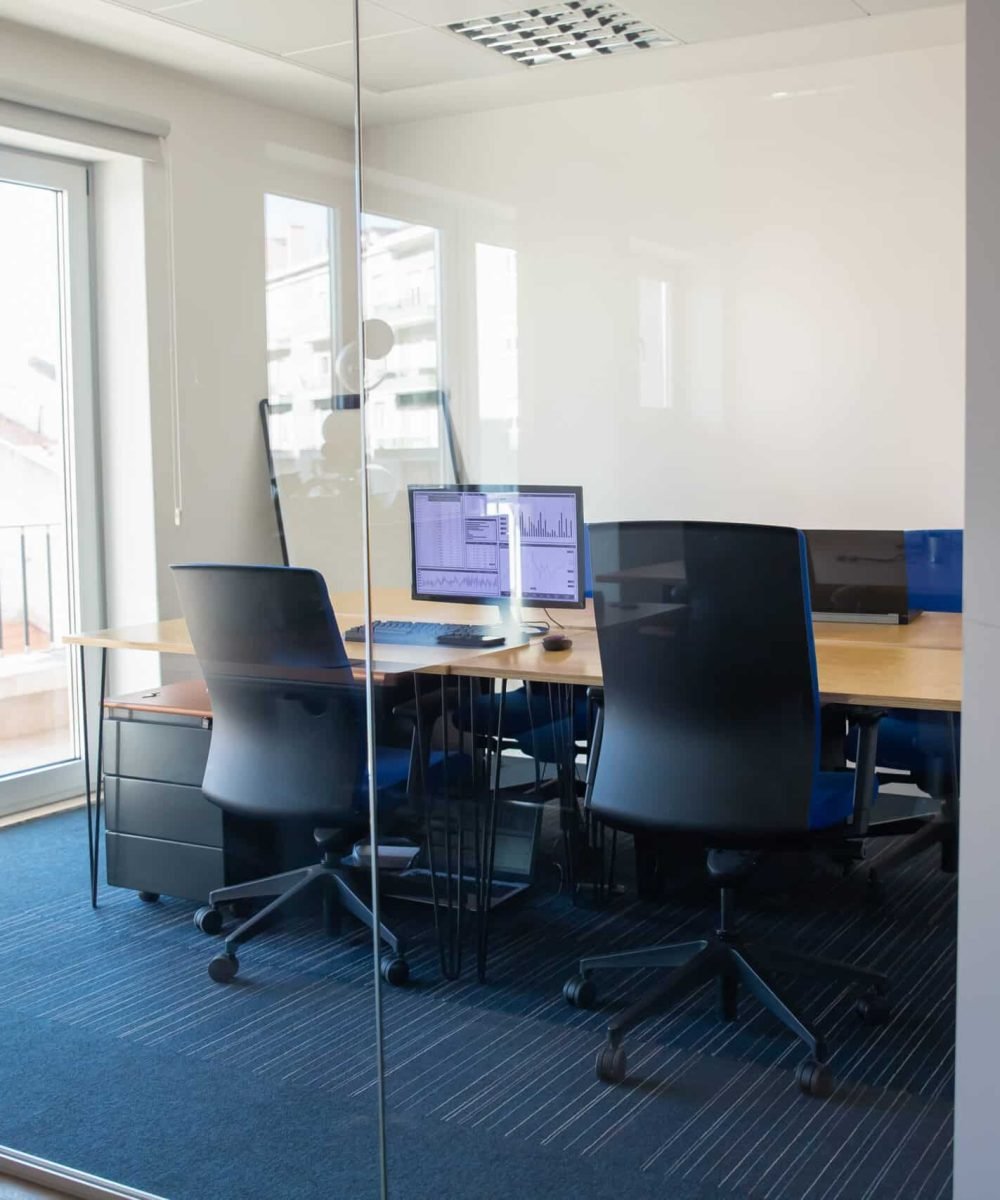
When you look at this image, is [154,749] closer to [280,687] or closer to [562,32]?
[280,687]

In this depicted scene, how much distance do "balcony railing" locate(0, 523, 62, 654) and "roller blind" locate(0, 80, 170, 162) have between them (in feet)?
2.17

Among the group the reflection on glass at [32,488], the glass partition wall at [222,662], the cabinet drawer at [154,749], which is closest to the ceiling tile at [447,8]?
the glass partition wall at [222,662]

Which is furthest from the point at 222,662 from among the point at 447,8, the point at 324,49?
the point at 447,8

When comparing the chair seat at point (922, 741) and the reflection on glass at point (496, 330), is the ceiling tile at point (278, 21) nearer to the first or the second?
the reflection on glass at point (496, 330)

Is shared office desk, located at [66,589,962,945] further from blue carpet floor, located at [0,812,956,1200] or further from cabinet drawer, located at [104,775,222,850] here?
blue carpet floor, located at [0,812,956,1200]

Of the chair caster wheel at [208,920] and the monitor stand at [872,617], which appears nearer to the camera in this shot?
the monitor stand at [872,617]

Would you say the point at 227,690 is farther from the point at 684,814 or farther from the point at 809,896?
Result: the point at 809,896

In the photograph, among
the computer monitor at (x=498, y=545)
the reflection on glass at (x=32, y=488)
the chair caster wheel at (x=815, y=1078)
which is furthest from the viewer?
the reflection on glass at (x=32, y=488)

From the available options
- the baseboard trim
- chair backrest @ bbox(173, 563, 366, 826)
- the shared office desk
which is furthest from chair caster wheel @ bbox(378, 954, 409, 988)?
the baseboard trim

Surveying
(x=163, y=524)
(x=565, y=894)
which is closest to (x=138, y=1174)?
(x=565, y=894)

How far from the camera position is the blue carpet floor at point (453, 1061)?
1863mm

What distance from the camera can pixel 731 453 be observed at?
1822 millimetres

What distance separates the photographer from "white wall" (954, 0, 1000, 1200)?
65.6 inches

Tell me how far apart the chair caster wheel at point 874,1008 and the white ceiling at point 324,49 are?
1.32m
